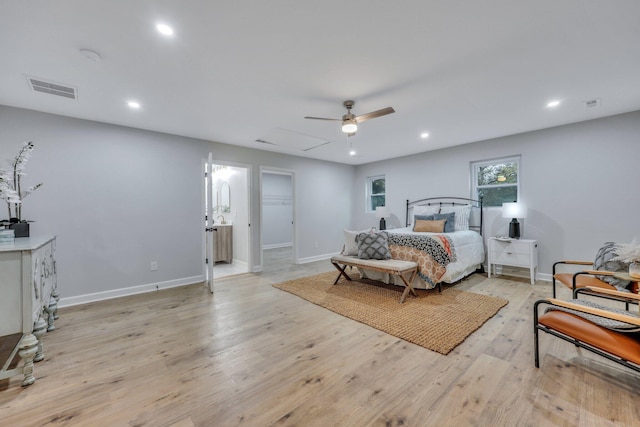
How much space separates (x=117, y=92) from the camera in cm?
281

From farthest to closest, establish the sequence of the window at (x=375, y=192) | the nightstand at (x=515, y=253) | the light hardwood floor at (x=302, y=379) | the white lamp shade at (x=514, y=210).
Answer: the window at (x=375, y=192), the white lamp shade at (x=514, y=210), the nightstand at (x=515, y=253), the light hardwood floor at (x=302, y=379)

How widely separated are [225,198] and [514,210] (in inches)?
233

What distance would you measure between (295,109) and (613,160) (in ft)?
14.5

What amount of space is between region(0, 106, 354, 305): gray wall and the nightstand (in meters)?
4.80

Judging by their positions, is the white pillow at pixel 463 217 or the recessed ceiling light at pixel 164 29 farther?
the white pillow at pixel 463 217

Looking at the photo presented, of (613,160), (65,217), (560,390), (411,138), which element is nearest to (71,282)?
(65,217)

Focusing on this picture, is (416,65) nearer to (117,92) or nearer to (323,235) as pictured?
(117,92)

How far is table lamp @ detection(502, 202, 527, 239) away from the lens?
14.0 ft

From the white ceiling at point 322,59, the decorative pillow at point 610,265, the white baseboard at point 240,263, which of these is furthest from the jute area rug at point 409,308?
the white ceiling at point 322,59

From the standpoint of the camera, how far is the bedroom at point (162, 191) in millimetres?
3387

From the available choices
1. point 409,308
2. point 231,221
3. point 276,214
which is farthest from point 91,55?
point 276,214

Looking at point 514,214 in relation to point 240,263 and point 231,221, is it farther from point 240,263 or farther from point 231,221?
point 231,221

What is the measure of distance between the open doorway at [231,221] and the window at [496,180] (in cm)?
441

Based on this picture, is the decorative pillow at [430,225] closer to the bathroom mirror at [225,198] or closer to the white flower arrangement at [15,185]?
the bathroom mirror at [225,198]
